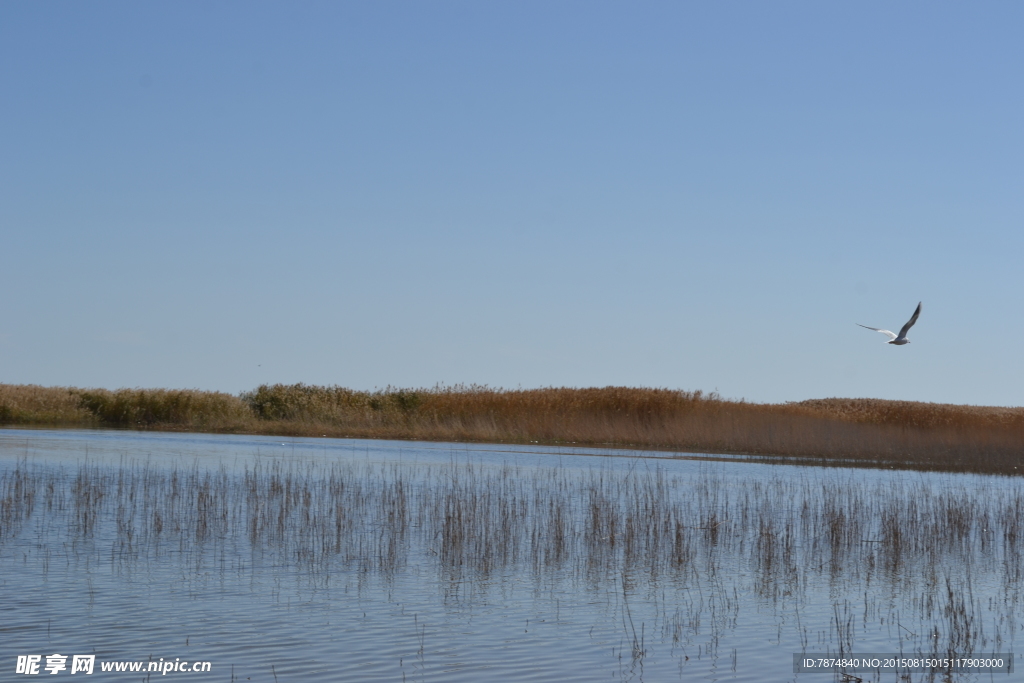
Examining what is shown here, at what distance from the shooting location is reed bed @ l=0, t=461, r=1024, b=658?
912 cm

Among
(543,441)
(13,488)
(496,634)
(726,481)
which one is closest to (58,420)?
(543,441)

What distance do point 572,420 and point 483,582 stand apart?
2378 centimetres

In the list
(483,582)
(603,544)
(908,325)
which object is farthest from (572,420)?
(483,582)

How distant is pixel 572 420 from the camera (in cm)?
3334

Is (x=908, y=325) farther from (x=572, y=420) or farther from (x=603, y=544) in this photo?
(x=572, y=420)

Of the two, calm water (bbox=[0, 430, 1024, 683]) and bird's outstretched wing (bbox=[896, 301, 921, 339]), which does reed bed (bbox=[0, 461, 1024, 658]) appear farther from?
bird's outstretched wing (bbox=[896, 301, 921, 339])

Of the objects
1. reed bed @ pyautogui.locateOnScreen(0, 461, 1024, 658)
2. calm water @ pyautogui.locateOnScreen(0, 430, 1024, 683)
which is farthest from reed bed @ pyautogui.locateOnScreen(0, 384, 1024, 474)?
reed bed @ pyautogui.locateOnScreen(0, 461, 1024, 658)

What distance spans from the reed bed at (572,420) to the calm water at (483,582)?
538 inches

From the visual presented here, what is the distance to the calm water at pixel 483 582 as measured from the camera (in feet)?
22.9

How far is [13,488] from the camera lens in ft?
46.9

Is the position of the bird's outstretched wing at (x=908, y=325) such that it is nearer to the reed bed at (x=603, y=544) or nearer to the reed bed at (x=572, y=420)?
the reed bed at (x=603, y=544)

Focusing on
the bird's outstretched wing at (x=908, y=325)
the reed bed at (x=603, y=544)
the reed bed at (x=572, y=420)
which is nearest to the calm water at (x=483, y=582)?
the reed bed at (x=603, y=544)

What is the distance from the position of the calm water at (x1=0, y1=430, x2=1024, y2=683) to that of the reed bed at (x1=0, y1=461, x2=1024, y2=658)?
5cm

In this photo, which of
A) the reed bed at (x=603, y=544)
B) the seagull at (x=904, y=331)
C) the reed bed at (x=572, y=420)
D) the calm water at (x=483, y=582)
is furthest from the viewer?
the reed bed at (x=572, y=420)
